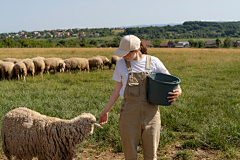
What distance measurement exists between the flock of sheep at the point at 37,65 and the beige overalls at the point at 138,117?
39.9 ft

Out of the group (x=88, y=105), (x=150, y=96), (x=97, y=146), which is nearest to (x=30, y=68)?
(x=88, y=105)

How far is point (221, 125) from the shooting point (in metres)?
4.94

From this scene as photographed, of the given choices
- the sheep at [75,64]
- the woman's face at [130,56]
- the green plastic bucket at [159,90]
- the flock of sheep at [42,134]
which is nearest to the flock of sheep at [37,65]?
the sheep at [75,64]

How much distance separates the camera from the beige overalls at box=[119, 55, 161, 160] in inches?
108

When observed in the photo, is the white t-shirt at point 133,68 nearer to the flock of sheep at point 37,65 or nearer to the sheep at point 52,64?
the flock of sheep at point 37,65

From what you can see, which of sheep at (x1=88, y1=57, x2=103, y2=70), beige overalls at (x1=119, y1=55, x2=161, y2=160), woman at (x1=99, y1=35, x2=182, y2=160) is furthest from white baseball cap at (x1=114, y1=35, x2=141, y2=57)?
sheep at (x1=88, y1=57, x2=103, y2=70)

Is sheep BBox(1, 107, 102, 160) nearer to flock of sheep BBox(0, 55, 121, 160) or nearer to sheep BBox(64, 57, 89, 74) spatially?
flock of sheep BBox(0, 55, 121, 160)

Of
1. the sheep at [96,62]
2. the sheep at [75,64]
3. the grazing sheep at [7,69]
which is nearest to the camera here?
the grazing sheep at [7,69]

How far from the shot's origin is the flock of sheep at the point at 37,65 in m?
13.3

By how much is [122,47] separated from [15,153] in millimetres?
2491

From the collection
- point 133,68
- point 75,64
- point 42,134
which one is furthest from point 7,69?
point 133,68

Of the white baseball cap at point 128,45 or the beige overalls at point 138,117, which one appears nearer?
the white baseball cap at point 128,45

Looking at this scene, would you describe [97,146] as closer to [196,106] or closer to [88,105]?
[88,105]

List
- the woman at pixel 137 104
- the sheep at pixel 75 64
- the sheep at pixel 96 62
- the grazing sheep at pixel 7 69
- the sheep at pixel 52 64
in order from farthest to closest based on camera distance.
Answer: the sheep at pixel 96 62 < the sheep at pixel 75 64 < the sheep at pixel 52 64 < the grazing sheep at pixel 7 69 < the woman at pixel 137 104
